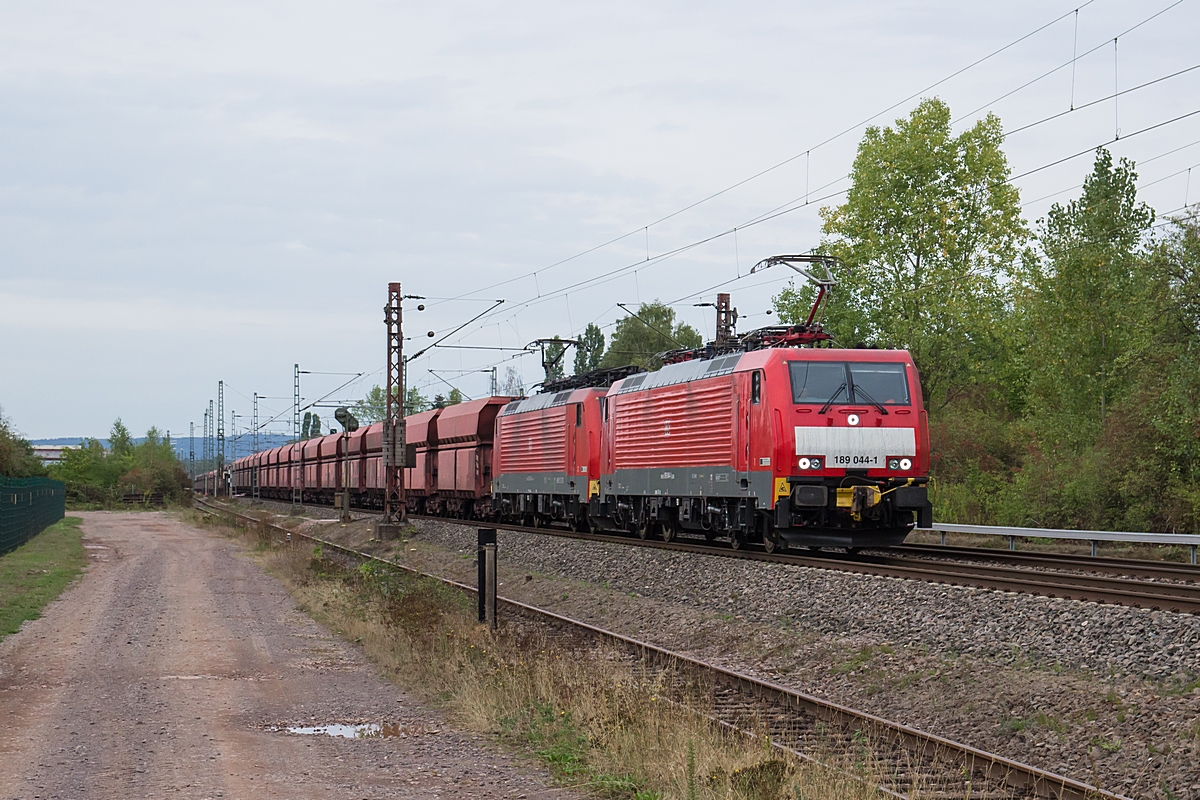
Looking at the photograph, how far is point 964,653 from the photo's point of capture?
12.6m

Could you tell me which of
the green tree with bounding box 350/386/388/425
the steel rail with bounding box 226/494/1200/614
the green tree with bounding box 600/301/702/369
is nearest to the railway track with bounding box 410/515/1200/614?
the steel rail with bounding box 226/494/1200/614

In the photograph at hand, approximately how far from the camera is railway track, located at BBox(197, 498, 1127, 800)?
7883mm

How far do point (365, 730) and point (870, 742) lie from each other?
4.29 meters

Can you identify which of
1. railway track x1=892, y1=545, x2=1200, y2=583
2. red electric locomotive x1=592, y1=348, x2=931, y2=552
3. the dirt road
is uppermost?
red electric locomotive x1=592, y1=348, x2=931, y2=552

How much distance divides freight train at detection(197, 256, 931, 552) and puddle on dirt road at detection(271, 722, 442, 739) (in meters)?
9.43

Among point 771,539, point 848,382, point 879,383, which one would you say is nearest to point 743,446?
point 771,539

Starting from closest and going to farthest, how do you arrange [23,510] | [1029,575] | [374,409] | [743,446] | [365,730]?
1. [365,730]
2. [1029,575]
3. [743,446]
4. [23,510]
5. [374,409]

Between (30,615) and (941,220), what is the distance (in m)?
31.5

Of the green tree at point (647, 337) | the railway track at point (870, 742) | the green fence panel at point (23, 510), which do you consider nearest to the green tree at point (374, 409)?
the green tree at point (647, 337)

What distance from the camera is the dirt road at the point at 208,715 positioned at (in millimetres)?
8508

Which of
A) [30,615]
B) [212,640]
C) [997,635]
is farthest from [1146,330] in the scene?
[30,615]

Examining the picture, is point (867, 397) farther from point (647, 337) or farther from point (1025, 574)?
point (647, 337)

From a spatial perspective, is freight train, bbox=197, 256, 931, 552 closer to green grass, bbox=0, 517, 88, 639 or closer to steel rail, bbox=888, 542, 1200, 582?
steel rail, bbox=888, 542, 1200, 582

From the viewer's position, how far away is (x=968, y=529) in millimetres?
26141
